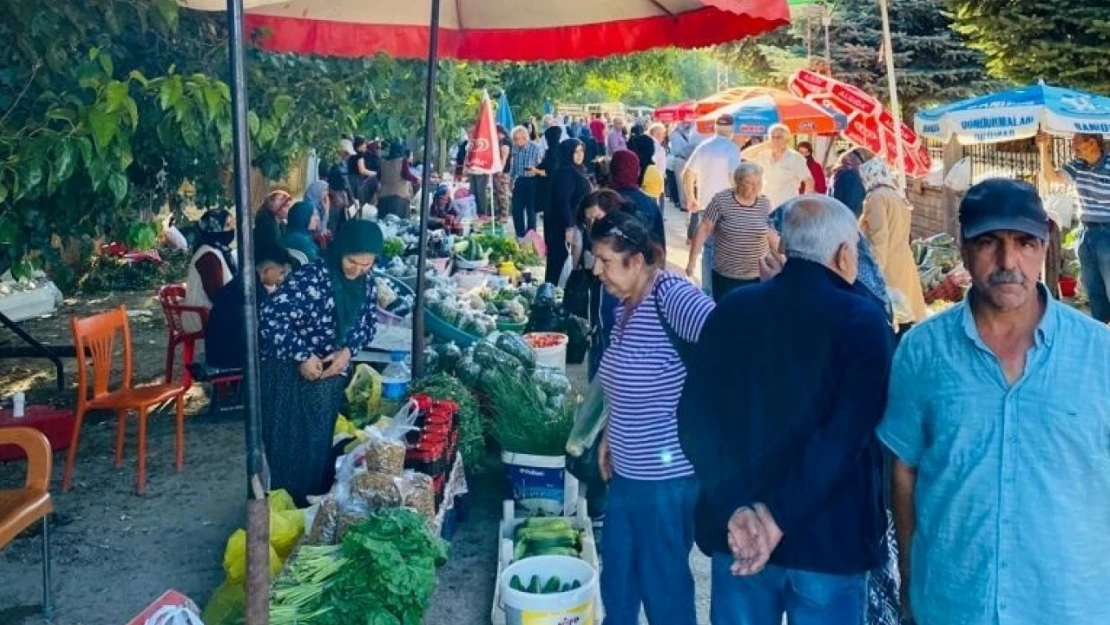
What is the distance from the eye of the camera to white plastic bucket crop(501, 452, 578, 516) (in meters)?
5.17

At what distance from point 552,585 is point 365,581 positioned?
0.95 meters

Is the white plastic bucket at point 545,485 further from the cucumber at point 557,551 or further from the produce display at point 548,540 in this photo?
the cucumber at point 557,551

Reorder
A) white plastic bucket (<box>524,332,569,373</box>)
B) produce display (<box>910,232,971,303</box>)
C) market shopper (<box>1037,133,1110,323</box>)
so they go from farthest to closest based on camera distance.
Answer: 1. produce display (<box>910,232,971,303</box>)
2. market shopper (<box>1037,133,1110,323</box>)
3. white plastic bucket (<box>524,332,569,373</box>)

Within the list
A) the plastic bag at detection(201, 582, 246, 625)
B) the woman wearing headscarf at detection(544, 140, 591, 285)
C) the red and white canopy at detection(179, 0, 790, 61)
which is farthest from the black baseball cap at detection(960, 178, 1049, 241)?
the woman wearing headscarf at detection(544, 140, 591, 285)

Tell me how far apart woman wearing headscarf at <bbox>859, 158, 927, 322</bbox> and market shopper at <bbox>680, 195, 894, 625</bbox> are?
389cm

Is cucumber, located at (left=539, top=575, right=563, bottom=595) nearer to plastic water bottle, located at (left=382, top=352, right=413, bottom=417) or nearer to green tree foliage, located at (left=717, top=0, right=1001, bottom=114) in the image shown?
plastic water bottle, located at (left=382, top=352, right=413, bottom=417)

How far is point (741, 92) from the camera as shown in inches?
688

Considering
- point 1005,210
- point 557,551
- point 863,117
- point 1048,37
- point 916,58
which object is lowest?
point 557,551

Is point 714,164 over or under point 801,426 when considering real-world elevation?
over

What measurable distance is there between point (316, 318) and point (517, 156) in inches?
511

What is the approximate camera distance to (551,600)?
3.80 metres

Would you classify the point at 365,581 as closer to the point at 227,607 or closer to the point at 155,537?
the point at 227,607

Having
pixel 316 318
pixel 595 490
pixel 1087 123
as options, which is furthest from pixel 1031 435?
pixel 1087 123

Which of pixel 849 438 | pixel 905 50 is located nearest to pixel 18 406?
pixel 849 438
